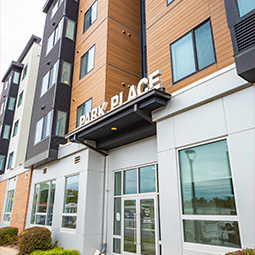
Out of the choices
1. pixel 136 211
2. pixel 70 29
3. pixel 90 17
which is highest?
pixel 70 29

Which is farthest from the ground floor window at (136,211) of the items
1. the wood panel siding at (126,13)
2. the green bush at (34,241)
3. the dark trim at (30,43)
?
the dark trim at (30,43)

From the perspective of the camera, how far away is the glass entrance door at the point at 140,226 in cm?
854

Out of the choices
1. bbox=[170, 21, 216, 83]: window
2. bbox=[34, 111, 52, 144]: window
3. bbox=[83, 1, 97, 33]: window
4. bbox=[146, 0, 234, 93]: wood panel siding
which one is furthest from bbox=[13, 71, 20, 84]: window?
bbox=[170, 21, 216, 83]: window

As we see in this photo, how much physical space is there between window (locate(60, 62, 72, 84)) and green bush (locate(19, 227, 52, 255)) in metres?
8.33

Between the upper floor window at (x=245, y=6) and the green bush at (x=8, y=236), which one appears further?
the green bush at (x=8, y=236)

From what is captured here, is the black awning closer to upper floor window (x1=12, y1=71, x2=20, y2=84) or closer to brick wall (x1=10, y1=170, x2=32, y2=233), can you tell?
brick wall (x1=10, y1=170, x2=32, y2=233)

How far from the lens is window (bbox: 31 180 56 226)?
43.1ft

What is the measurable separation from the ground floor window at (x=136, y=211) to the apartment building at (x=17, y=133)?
813 cm

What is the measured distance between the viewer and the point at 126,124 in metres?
9.22

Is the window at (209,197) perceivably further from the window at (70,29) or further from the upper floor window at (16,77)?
the upper floor window at (16,77)

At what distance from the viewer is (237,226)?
17.3 ft

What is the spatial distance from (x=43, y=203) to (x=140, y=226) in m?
7.32

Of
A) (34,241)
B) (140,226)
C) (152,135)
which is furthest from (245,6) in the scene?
(34,241)

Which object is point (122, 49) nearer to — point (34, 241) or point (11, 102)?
point (34, 241)
